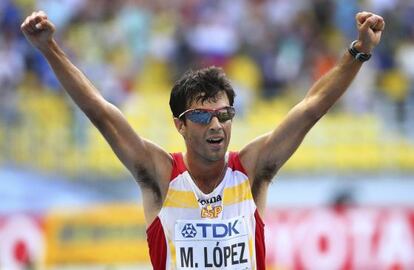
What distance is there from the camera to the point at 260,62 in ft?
61.2

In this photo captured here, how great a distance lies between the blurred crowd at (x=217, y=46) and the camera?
59.4 ft

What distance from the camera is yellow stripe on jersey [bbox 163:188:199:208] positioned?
20.1 feet

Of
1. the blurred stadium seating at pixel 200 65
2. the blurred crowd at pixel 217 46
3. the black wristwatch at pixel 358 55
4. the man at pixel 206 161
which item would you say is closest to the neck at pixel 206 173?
the man at pixel 206 161

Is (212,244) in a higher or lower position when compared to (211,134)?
lower

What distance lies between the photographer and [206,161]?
6188 millimetres

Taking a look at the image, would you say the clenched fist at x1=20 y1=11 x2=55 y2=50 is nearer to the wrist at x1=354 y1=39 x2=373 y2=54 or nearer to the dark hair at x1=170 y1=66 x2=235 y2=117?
the dark hair at x1=170 y1=66 x2=235 y2=117

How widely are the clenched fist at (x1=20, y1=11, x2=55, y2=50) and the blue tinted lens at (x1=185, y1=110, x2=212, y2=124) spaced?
0.83m

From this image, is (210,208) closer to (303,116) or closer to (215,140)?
(215,140)

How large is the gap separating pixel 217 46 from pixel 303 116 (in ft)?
40.7

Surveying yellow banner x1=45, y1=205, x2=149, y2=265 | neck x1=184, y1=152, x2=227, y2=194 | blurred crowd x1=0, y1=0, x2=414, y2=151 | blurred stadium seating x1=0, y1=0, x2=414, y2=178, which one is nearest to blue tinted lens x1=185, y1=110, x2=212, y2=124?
neck x1=184, y1=152, x2=227, y2=194

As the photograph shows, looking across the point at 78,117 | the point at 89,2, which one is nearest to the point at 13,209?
the point at 78,117

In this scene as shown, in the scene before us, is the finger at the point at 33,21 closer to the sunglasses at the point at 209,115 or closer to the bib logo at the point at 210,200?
the sunglasses at the point at 209,115

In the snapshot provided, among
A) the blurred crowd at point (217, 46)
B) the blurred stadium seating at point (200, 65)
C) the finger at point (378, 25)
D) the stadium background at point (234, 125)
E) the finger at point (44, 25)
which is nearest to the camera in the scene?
the finger at point (44, 25)

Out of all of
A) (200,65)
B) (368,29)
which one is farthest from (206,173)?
(200,65)
